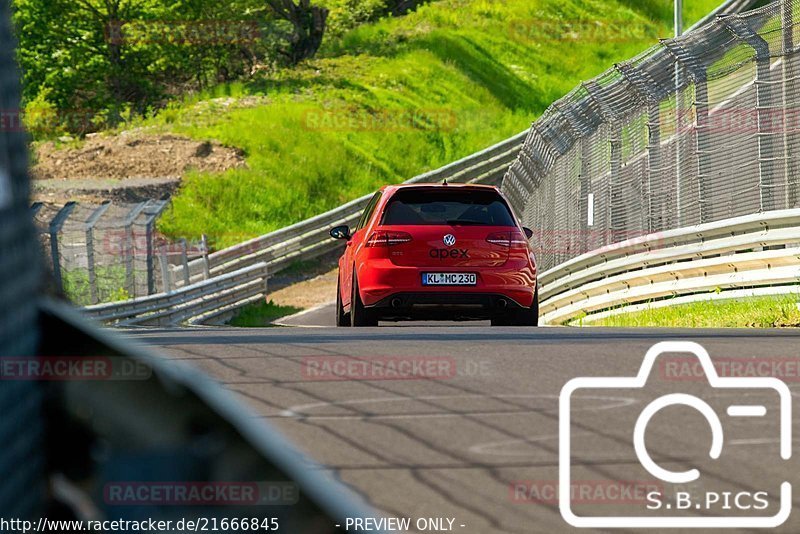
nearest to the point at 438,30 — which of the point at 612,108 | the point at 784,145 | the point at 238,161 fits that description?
the point at 238,161

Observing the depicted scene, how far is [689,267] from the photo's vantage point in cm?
1692

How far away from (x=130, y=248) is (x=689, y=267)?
29.6 feet

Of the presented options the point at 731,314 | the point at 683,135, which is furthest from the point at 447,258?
the point at 683,135

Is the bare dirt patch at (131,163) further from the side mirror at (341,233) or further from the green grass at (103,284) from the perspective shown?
the side mirror at (341,233)

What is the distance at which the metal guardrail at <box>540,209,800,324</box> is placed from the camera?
14641 mm

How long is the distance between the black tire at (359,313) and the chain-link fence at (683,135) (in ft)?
16.7

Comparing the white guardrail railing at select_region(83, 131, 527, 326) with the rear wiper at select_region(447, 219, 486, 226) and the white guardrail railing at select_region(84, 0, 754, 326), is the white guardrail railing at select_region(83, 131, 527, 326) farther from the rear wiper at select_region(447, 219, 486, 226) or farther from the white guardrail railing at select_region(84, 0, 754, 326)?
the rear wiper at select_region(447, 219, 486, 226)

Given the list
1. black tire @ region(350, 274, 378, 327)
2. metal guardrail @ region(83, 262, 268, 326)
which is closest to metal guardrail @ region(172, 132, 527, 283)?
metal guardrail @ region(83, 262, 268, 326)

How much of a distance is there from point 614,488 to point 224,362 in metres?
4.63

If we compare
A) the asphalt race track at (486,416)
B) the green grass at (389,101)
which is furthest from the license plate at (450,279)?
the green grass at (389,101)

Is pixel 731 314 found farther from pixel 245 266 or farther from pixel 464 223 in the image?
pixel 245 266

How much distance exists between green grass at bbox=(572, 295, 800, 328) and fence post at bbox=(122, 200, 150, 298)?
26.4ft

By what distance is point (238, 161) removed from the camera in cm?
5184

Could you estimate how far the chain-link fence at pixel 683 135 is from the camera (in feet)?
53.1
